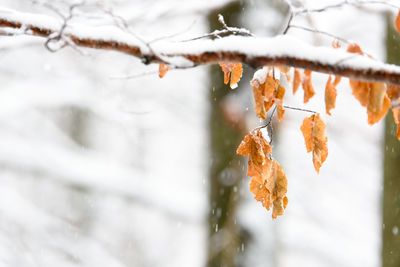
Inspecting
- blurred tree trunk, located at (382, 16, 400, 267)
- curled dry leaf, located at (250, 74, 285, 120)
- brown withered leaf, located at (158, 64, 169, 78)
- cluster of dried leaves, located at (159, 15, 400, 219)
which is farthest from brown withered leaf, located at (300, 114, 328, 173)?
blurred tree trunk, located at (382, 16, 400, 267)

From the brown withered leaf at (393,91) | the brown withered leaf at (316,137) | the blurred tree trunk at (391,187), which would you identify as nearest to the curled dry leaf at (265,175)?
the brown withered leaf at (316,137)

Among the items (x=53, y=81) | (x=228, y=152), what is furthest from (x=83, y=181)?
(x=228, y=152)

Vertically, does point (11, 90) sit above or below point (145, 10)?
below

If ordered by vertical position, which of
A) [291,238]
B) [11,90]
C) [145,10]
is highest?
[145,10]

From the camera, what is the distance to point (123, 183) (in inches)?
209

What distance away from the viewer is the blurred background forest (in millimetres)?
3076

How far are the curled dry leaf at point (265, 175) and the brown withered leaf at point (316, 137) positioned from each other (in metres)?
0.11

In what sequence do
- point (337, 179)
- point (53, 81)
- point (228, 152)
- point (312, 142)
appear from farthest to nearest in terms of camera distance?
point (337, 179) < point (53, 81) < point (228, 152) < point (312, 142)

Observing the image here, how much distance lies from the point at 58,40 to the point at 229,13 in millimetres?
2525

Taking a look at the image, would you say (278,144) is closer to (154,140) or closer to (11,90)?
(11,90)

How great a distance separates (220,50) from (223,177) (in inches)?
98.4

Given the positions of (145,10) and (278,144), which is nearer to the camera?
(145,10)

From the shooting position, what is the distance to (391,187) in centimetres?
281

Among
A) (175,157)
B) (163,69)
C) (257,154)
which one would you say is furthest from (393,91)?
(175,157)
